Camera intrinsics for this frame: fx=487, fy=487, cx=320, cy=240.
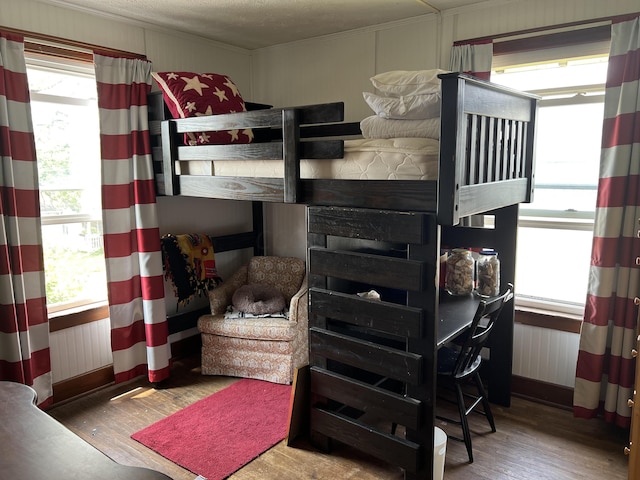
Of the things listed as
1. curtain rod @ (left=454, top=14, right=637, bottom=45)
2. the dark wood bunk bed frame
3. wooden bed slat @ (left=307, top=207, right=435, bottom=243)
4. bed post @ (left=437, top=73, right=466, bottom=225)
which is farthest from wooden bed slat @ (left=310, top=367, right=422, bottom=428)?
curtain rod @ (left=454, top=14, right=637, bottom=45)

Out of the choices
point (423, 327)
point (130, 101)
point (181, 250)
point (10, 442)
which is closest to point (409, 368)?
point (423, 327)

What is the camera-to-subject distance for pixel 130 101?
3.00 metres

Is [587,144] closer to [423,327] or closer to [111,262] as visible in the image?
[423,327]

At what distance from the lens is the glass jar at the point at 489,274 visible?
2.62m

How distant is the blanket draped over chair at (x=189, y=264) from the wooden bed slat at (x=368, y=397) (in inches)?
55.1

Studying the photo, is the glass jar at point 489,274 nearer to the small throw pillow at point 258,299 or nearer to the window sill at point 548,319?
the window sill at point 548,319

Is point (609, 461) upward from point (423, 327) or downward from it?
downward

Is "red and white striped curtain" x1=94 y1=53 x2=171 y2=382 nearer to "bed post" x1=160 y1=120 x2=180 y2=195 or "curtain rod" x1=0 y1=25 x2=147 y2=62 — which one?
"curtain rod" x1=0 y1=25 x2=147 y2=62

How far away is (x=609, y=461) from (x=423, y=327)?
1308 mm

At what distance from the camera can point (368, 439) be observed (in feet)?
7.37

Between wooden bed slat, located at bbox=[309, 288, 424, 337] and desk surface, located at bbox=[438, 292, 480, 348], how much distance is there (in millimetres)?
164

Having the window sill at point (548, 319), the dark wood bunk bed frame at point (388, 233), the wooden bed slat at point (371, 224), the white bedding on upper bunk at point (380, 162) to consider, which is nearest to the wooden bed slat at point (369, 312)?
the dark wood bunk bed frame at point (388, 233)

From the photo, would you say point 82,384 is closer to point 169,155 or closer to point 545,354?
point 169,155

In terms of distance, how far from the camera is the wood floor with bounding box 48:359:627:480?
230 centimetres
